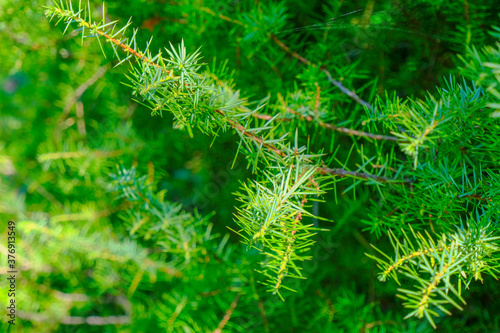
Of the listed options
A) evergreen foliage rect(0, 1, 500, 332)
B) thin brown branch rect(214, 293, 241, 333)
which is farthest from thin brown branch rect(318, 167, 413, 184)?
thin brown branch rect(214, 293, 241, 333)

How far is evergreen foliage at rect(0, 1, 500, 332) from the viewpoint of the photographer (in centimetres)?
21

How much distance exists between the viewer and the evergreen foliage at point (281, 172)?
0.68ft

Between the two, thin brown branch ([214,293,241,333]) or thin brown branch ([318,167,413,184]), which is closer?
thin brown branch ([318,167,413,184])

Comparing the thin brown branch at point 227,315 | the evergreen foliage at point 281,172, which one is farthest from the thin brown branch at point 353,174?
the thin brown branch at point 227,315

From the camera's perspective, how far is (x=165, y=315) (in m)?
0.42

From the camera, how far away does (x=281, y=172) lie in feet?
0.70

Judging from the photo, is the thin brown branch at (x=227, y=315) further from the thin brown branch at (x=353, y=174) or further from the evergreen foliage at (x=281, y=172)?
the thin brown branch at (x=353, y=174)

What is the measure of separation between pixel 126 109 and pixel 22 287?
Answer: 365 millimetres

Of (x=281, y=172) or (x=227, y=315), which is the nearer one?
(x=281, y=172)

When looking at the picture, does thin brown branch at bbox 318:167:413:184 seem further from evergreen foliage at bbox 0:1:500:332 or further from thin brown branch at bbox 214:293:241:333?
thin brown branch at bbox 214:293:241:333

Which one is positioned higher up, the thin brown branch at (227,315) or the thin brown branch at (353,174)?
the thin brown branch at (353,174)

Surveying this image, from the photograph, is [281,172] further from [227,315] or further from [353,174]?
[227,315]

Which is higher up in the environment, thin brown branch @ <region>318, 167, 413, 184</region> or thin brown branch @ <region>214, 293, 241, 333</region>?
thin brown branch @ <region>318, 167, 413, 184</region>

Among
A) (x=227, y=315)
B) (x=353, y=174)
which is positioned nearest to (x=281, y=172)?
(x=353, y=174)
